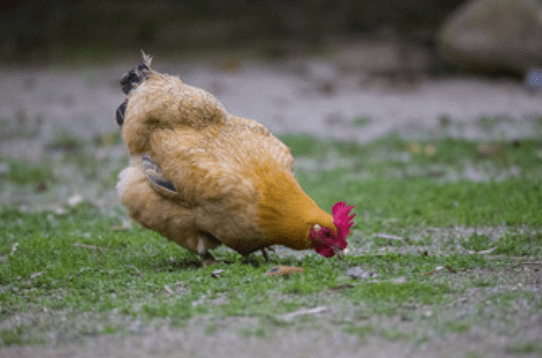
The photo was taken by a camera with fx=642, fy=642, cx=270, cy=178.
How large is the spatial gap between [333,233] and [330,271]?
0.30 meters

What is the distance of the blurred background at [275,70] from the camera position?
10688 millimetres

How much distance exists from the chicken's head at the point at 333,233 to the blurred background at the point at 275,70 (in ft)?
14.6

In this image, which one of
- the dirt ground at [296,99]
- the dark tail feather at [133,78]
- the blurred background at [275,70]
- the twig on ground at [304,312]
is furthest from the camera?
the dirt ground at [296,99]

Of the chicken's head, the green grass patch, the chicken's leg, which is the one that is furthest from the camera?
the green grass patch

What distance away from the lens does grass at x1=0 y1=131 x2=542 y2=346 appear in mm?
3914

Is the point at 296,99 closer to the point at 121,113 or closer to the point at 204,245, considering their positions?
the point at 121,113

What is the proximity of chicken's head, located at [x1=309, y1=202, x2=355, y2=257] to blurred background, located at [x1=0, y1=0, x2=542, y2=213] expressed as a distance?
14.6 ft

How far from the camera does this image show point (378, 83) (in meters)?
14.0

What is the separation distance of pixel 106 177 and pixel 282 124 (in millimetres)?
3753

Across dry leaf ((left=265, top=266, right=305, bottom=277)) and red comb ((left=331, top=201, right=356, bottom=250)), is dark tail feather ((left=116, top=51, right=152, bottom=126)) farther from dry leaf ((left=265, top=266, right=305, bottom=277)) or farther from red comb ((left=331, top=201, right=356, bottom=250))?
red comb ((left=331, top=201, right=356, bottom=250))

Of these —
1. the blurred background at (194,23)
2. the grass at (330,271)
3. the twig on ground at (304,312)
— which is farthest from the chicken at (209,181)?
the blurred background at (194,23)

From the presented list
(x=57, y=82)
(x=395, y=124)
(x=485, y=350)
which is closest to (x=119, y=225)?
(x=485, y=350)

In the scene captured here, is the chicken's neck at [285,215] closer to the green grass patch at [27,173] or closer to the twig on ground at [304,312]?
the twig on ground at [304,312]

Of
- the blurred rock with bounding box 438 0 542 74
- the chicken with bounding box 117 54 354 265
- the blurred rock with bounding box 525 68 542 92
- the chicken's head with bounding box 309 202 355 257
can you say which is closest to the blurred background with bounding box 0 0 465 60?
the blurred rock with bounding box 438 0 542 74
